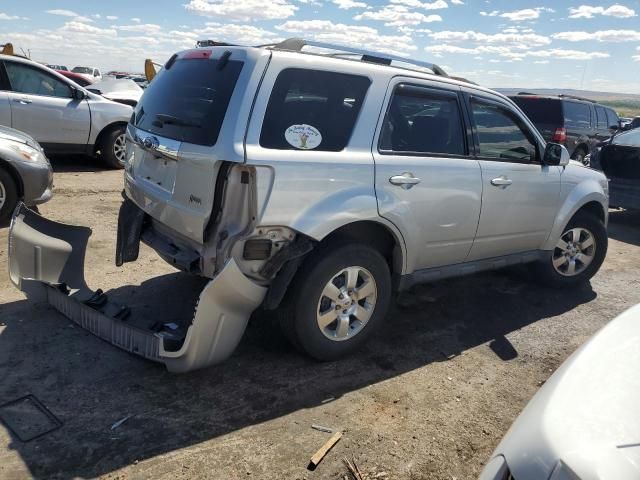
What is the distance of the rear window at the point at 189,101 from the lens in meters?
3.17

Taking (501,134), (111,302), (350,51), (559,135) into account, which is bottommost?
(111,302)

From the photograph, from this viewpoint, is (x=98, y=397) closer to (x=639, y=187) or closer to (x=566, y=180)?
(x=566, y=180)

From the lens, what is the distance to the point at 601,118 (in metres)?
14.1

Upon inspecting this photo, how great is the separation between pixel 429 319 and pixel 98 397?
2.62m

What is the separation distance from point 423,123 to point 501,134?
924 mm

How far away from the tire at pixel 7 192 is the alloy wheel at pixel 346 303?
4.14 m

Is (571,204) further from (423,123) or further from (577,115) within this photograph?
(577,115)

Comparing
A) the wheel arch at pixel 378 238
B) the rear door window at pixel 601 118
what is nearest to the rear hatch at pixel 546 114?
the rear door window at pixel 601 118

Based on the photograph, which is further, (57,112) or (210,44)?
(57,112)

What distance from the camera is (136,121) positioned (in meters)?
3.95

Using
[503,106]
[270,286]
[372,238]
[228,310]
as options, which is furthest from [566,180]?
[228,310]

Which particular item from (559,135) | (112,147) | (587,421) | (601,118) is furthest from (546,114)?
(587,421)

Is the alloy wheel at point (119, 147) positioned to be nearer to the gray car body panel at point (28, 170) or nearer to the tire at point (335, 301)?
the gray car body panel at point (28, 170)

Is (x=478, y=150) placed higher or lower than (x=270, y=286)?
higher
